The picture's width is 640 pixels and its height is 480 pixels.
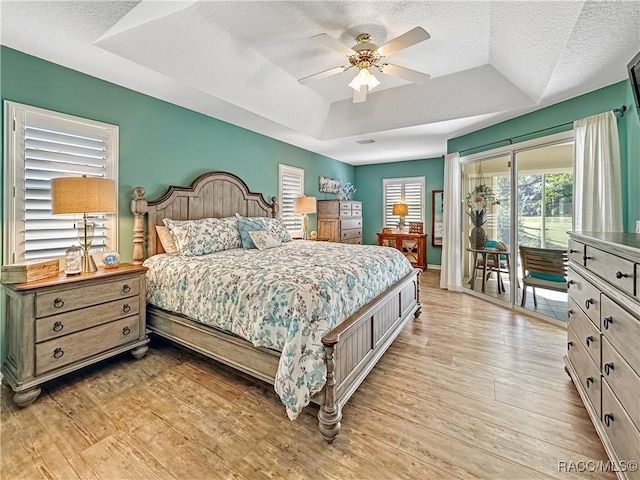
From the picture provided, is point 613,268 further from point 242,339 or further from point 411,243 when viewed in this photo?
point 411,243

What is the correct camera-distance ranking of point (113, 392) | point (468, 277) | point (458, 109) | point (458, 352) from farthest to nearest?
1. point (468, 277)
2. point (458, 109)
3. point (458, 352)
4. point (113, 392)

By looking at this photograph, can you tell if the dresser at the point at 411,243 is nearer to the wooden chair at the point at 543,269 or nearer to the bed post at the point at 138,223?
the wooden chair at the point at 543,269

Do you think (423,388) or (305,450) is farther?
(423,388)

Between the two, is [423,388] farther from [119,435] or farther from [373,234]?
[373,234]

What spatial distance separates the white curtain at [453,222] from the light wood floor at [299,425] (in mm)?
2270

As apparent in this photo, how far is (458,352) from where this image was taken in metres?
2.73

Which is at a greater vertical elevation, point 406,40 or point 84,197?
point 406,40

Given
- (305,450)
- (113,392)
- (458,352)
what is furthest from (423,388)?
(113,392)

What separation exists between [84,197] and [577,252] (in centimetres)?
358

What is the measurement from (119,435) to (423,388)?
199cm

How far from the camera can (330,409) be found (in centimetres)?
168

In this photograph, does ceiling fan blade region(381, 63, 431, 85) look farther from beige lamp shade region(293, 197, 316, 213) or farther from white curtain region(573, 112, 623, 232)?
beige lamp shade region(293, 197, 316, 213)

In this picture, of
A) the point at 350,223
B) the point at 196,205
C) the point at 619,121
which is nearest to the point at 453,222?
the point at 350,223

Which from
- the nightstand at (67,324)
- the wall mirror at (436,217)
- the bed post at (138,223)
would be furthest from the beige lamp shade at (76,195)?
the wall mirror at (436,217)
